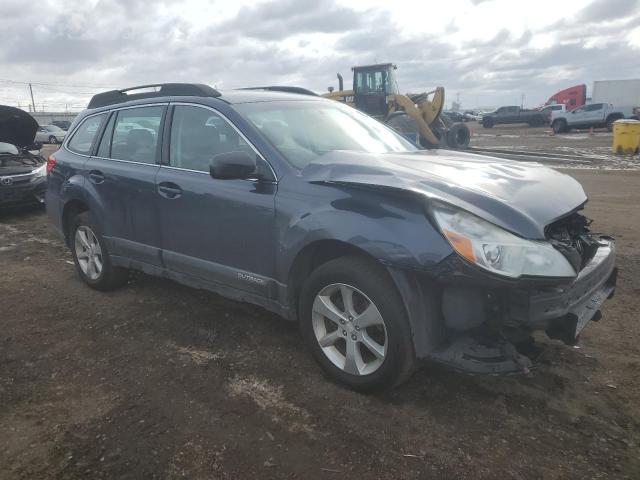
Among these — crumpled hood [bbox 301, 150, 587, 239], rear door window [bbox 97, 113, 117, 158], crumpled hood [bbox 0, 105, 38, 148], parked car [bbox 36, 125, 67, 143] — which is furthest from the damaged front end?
parked car [bbox 36, 125, 67, 143]

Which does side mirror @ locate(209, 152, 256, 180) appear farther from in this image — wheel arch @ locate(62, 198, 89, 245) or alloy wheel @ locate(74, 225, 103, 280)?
wheel arch @ locate(62, 198, 89, 245)

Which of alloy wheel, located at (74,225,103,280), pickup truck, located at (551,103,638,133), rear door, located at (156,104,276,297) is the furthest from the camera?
pickup truck, located at (551,103,638,133)

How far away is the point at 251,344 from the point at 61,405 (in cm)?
125

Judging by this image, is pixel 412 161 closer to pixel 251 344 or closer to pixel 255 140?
pixel 255 140

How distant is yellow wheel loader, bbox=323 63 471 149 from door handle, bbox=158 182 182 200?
13449mm

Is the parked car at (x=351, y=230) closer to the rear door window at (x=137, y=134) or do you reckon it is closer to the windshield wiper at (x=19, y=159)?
the rear door window at (x=137, y=134)

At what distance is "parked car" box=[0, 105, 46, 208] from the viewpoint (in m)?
8.67

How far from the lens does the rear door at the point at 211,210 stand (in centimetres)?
332

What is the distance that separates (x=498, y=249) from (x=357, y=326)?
2.95 feet

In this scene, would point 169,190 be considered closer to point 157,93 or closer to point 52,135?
point 157,93

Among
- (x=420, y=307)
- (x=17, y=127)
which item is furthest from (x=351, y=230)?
(x=17, y=127)

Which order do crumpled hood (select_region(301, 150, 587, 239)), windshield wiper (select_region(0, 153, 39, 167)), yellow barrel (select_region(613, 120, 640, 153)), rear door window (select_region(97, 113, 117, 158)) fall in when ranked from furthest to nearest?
yellow barrel (select_region(613, 120, 640, 153)) < windshield wiper (select_region(0, 153, 39, 167)) < rear door window (select_region(97, 113, 117, 158)) < crumpled hood (select_region(301, 150, 587, 239))

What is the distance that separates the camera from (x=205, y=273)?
374 cm

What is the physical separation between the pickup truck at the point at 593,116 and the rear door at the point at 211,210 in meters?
30.1
